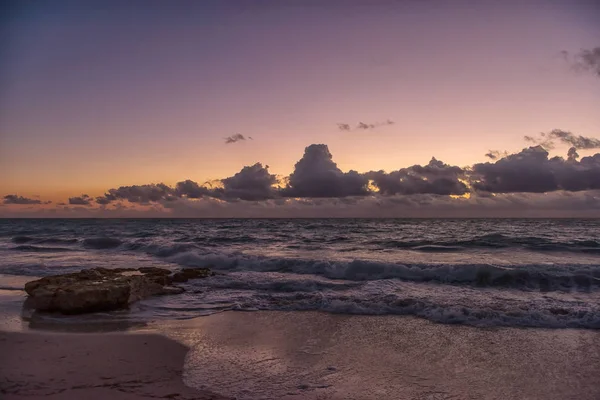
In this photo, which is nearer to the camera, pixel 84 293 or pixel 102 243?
pixel 84 293

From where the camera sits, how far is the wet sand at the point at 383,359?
5.99 m

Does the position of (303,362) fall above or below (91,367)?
below

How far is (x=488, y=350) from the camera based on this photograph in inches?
312

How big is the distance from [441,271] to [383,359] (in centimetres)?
1129

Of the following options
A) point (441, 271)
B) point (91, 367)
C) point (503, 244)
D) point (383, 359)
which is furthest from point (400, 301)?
point (503, 244)

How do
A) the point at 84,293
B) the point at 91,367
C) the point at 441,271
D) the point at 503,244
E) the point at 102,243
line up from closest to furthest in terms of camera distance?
1. the point at 91,367
2. the point at 84,293
3. the point at 441,271
4. the point at 503,244
5. the point at 102,243

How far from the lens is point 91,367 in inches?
262

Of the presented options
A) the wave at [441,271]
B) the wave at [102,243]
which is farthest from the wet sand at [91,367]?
the wave at [102,243]

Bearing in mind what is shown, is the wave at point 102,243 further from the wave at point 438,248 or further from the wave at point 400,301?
the wave at point 438,248

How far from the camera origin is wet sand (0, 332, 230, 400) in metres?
5.62

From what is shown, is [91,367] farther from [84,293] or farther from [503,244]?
[503,244]

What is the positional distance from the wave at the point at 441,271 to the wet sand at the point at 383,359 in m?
6.50

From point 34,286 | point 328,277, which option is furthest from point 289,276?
point 34,286

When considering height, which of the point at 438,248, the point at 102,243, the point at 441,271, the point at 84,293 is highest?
the point at 84,293
